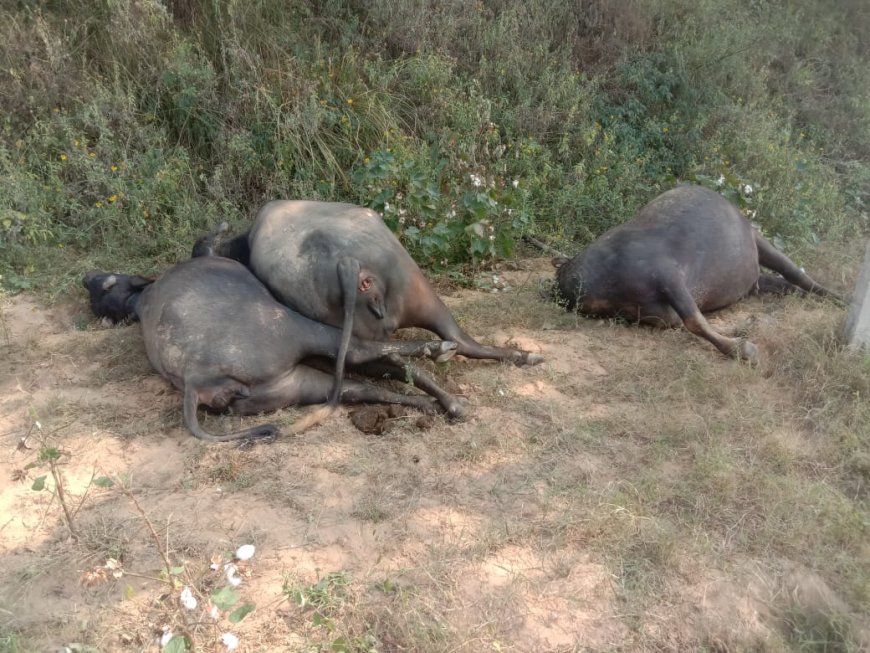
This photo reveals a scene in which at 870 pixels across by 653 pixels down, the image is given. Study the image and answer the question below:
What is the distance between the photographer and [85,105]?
6.02 metres

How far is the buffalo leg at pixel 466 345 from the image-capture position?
13.9ft

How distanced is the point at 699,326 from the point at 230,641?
311 centimetres

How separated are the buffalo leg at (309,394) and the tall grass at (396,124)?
5.43ft

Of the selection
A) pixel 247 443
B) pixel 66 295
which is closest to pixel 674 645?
pixel 247 443

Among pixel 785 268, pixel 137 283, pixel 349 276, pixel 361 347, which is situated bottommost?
pixel 137 283

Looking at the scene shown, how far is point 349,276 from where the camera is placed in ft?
12.5

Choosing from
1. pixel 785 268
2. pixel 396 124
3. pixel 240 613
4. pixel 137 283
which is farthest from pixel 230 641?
pixel 396 124

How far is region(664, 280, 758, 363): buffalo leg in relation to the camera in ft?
13.4

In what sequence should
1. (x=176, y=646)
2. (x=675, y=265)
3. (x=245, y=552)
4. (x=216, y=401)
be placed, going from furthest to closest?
(x=675, y=265) < (x=216, y=401) < (x=245, y=552) < (x=176, y=646)

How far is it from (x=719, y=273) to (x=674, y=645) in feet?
9.51

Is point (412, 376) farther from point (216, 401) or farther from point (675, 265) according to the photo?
point (675, 265)

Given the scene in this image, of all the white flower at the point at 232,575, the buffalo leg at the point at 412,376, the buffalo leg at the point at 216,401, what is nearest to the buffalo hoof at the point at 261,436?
the buffalo leg at the point at 216,401

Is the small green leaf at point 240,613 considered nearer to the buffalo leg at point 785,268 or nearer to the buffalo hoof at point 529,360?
the buffalo hoof at point 529,360

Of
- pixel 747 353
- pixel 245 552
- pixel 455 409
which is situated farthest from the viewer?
pixel 747 353
